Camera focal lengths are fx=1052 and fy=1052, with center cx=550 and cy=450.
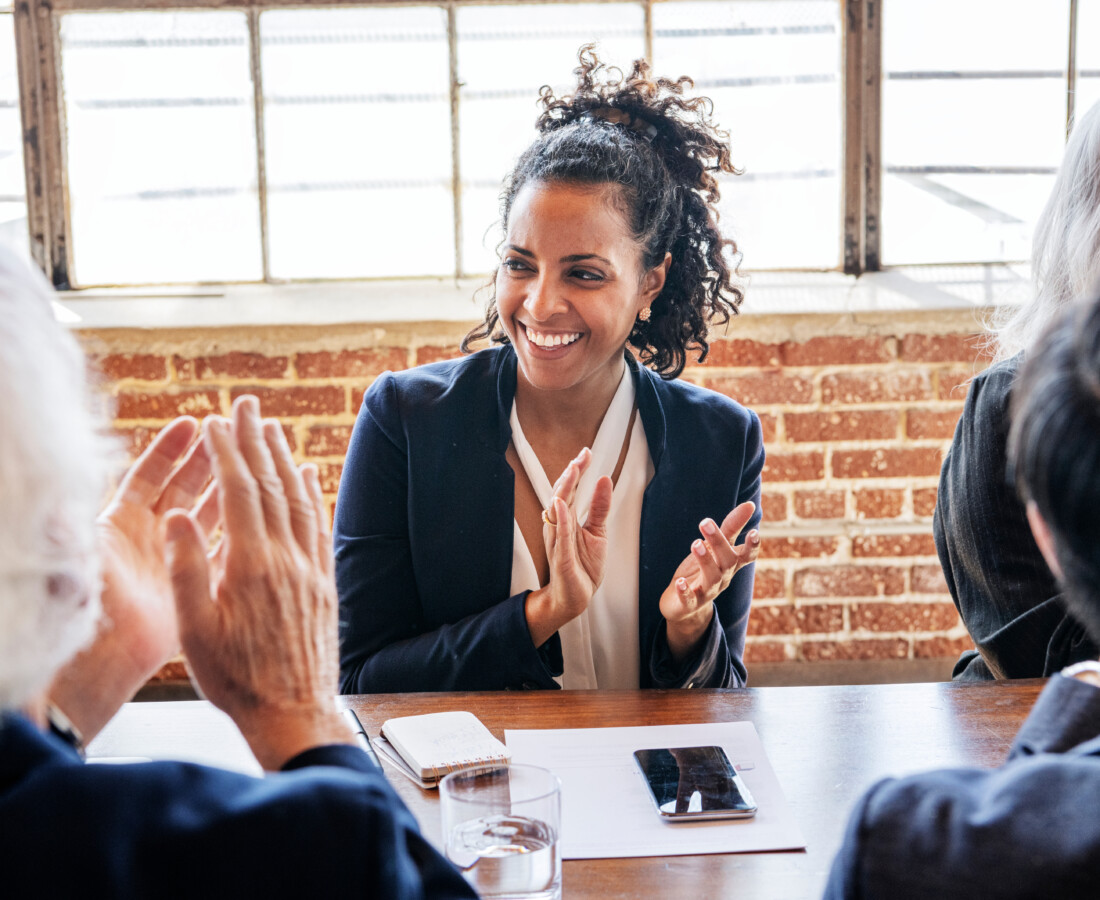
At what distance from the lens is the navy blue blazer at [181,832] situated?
539mm

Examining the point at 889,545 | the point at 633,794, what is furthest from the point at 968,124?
the point at 633,794

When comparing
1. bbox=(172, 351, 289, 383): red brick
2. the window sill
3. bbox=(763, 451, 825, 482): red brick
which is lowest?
bbox=(763, 451, 825, 482): red brick

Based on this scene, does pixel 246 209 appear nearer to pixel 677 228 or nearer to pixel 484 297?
pixel 484 297

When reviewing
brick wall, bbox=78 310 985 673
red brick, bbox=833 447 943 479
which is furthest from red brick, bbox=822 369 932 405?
red brick, bbox=833 447 943 479

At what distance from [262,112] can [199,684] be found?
7.65 ft

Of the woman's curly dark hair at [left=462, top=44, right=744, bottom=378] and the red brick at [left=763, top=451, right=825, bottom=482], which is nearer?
the woman's curly dark hair at [left=462, top=44, right=744, bottom=378]

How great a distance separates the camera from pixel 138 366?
9.27 ft

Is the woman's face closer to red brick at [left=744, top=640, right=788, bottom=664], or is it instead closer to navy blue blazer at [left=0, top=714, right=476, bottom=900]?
navy blue blazer at [left=0, top=714, right=476, bottom=900]

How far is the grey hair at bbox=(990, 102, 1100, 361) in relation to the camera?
1489 mm

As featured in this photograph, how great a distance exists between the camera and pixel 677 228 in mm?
1940

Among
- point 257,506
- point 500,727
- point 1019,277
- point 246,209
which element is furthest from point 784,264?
point 257,506

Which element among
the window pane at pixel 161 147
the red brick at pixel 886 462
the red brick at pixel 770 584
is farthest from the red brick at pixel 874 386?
the window pane at pixel 161 147

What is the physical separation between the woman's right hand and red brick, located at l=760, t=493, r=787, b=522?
141 cm

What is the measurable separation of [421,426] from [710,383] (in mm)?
1294
